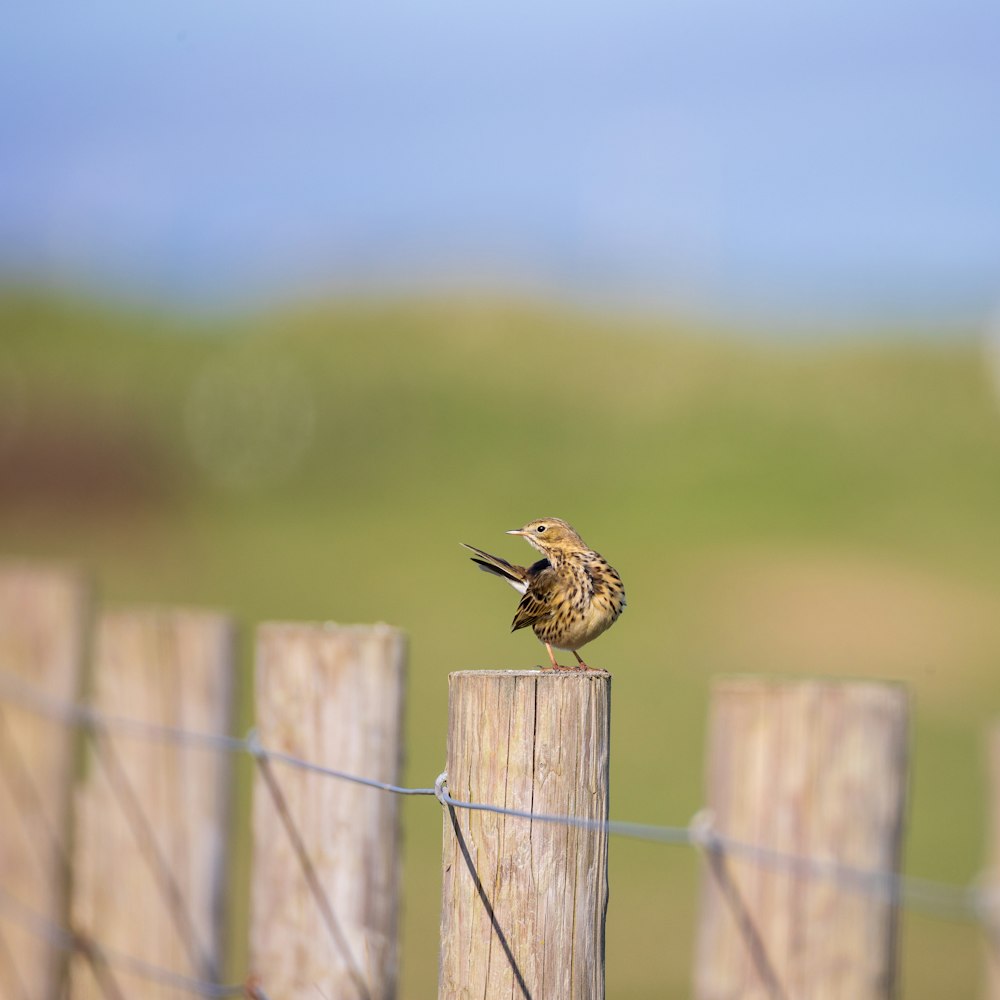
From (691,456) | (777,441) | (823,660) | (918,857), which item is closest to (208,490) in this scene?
(691,456)

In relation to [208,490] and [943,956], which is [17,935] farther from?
[208,490]

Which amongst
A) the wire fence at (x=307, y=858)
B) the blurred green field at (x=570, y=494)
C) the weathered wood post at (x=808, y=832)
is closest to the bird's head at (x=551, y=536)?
the wire fence at (x=307, y=858)

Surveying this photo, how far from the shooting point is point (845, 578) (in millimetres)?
25859

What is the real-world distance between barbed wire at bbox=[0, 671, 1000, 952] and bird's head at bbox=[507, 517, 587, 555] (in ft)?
3.63

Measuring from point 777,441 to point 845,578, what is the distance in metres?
5.23

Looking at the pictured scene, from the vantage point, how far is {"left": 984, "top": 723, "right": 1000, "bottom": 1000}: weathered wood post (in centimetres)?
366

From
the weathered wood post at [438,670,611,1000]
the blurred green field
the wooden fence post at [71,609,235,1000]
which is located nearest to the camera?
the weathered wood post at [438,670,611,1000]

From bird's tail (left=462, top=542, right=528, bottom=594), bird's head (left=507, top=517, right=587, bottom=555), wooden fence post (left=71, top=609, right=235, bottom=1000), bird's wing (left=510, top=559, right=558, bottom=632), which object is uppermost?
bird's head (left=507, top=517, right=587, bottom=555)

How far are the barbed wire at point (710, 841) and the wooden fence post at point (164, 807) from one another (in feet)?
0.26

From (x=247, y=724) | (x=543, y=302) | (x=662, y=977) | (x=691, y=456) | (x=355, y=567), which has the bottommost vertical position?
(x=662, y=977)

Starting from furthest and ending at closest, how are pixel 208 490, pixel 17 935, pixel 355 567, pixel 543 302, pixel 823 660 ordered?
pixel 543 302
pixel 208 490
pixel 355 567
pixel 823 660
pixel 17 935

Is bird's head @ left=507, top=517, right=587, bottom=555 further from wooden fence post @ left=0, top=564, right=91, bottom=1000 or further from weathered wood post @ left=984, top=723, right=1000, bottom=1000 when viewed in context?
wooden fence post @ left=0, top=564, right=91, bottom=1000

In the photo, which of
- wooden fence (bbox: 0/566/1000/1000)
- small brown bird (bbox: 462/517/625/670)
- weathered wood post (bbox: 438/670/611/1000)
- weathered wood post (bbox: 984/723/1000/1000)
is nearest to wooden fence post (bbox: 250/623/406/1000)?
wooden fence (bbox: 0/566/1000/1000)

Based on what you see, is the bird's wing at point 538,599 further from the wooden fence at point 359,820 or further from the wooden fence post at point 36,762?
the wooden fence post at point 36,762
